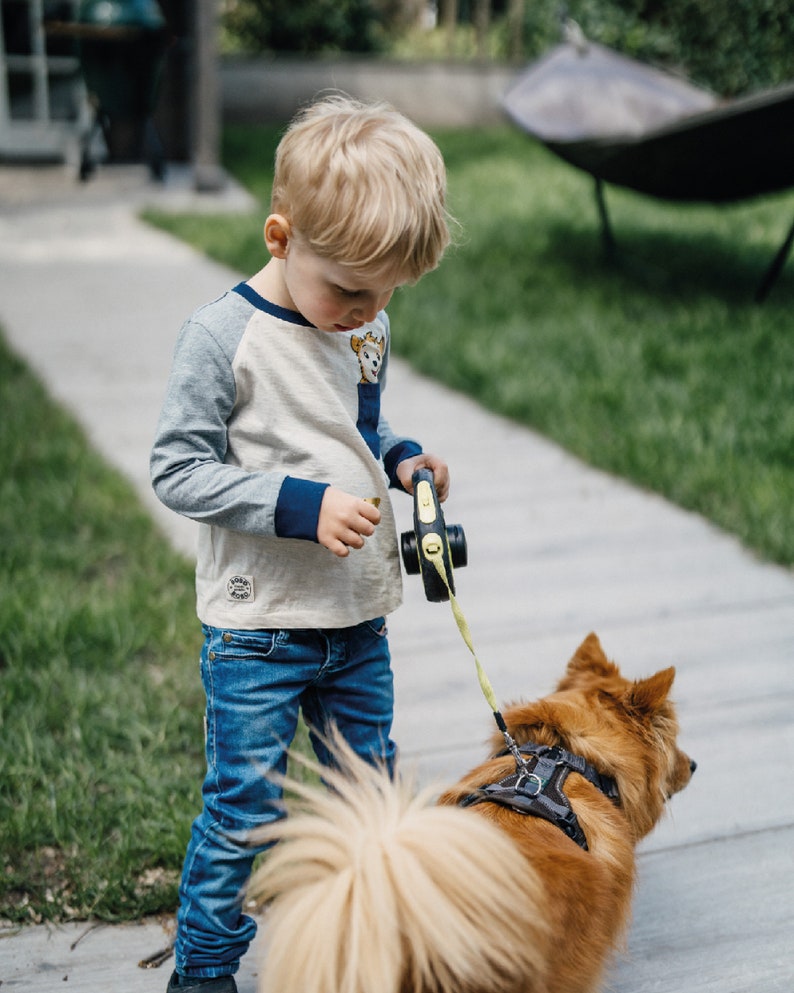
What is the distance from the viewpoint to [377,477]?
1791 millimetres

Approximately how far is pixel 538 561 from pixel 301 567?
2.00 metres

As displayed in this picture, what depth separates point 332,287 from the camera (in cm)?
161

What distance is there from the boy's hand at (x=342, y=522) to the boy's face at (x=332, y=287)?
0.86 feet

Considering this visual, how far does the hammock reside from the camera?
584cm

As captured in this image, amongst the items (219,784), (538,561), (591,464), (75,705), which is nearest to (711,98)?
(591,464)

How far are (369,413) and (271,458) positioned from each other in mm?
191

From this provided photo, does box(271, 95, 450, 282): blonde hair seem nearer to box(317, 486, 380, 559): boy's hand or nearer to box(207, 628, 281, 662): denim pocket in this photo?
box(317, 486, 380, 559): boy's hand

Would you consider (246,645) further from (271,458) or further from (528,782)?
(528,782)

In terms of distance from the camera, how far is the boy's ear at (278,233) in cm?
160

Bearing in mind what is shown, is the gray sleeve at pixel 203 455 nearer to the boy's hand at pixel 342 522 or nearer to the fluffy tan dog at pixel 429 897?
the boy's hand at pixel 342 522

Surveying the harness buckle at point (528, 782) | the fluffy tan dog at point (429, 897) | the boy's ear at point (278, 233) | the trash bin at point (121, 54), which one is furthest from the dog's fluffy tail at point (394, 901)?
the trash bin at point (121, 54)

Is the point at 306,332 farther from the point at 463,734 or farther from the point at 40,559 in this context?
the point at 40,559

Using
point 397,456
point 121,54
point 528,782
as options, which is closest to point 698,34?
point 121,54

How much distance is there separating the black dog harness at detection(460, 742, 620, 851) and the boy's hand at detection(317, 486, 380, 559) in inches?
15.8
